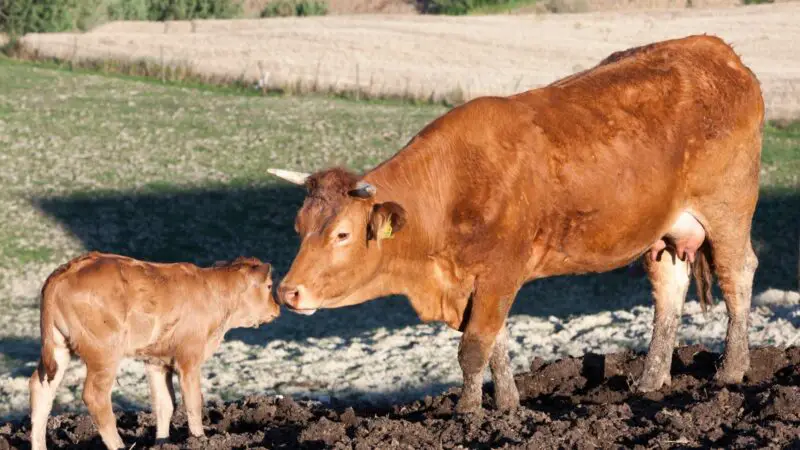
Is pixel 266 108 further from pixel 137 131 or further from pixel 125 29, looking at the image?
pixel 125 29

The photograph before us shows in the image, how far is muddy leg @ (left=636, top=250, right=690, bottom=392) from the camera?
12.6 metres

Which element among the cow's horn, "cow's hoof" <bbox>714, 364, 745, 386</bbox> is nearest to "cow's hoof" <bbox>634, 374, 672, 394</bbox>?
"cow's hoof" <bbox>714, 364, 745, 386</bbox>

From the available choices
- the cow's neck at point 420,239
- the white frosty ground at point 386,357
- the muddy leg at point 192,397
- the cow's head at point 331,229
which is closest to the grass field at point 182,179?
the white frosty ground at point 386,357

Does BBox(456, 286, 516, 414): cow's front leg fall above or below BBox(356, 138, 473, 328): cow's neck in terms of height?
below

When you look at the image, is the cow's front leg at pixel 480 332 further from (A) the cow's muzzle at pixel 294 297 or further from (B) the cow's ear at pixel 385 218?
(A) the cow's muzzle at pixel 294 297

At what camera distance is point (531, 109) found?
37.6 feet

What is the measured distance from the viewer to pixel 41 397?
1073 centimetres

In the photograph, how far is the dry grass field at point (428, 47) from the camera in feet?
132

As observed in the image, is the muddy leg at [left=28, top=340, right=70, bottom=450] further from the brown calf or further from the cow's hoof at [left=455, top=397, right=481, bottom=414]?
the cow's hoof at [left=455, top=397, right=481, bottom=414]

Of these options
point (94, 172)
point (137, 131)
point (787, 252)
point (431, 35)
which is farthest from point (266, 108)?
point (431, 35)

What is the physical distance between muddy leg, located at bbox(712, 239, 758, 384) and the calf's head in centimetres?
351

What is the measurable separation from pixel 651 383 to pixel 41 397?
183 inches

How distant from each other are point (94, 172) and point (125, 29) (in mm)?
27834

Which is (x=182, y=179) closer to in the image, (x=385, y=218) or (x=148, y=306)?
(x=148, y=306)
